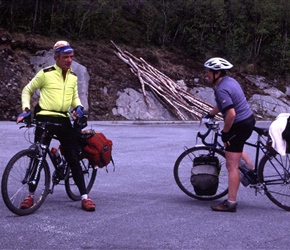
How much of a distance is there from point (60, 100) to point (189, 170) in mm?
1937

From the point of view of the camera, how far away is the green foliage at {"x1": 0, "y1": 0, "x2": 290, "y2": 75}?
25297mm

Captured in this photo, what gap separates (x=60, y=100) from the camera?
715cm

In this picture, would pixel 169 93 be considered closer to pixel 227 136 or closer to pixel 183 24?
pixel 183 24

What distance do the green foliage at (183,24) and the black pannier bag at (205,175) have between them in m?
17.9

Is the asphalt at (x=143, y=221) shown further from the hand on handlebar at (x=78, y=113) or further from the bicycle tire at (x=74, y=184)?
the hand on handlebar at (x=78, y=113)

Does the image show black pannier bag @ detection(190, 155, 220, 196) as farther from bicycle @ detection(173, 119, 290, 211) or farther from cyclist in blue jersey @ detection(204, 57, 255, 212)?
cyclist in blue jersey @ detection(204, 57, 255, 212)

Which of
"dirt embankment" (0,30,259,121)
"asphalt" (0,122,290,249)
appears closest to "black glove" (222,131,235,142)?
"asphalt" (0,122,290,249)

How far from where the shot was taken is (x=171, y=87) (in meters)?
24.9

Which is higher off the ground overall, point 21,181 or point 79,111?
point 79,111

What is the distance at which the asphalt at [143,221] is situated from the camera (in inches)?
235

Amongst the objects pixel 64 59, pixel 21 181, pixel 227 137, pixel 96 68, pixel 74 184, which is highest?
pixel 64 59

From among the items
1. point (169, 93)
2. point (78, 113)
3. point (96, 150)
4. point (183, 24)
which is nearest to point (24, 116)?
point (78, 113)

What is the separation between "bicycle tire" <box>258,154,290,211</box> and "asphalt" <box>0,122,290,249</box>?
145 millimetres

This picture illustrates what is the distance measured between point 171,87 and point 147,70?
125cm
